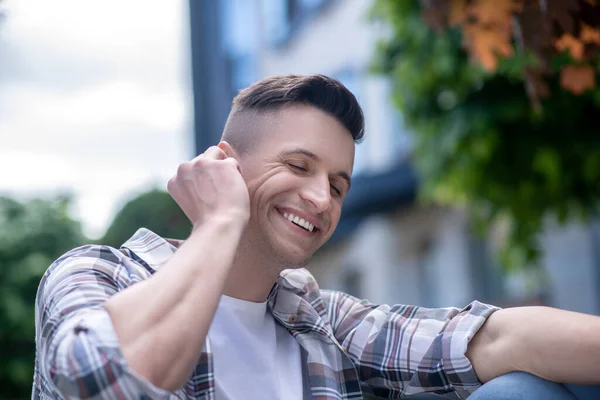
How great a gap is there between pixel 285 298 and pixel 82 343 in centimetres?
80

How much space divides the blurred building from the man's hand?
28.8 feet

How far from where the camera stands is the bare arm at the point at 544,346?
6.33 ft

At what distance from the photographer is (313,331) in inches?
86.7

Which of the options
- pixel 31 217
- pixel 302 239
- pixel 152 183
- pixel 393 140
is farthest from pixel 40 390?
pixel 393 140

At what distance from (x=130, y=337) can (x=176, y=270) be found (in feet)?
0.51

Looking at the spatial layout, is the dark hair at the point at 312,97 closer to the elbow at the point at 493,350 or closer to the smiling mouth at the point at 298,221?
the smiling mouth at the point at 298,221

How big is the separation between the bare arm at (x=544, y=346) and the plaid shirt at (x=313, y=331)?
5 centimetres

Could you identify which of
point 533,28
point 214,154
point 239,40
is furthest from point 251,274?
point 239,40

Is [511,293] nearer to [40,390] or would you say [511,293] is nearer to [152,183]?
[152,183]

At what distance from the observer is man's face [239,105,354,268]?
6.79 ft

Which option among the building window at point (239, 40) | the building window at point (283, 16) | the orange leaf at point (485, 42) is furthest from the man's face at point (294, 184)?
the building window at point (239, 40)

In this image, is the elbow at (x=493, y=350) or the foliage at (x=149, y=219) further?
the foliage at (x=149, y=219)

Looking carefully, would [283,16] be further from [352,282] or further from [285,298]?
[285,298]

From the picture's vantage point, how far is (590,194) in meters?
7.05
